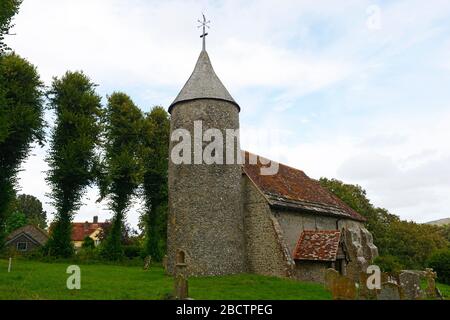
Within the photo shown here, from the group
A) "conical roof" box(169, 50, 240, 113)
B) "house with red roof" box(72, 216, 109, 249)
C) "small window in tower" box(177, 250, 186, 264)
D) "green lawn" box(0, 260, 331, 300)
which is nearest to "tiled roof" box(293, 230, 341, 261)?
"green lawn" box(0, 260, 331, 300)

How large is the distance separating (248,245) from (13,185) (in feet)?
64.6

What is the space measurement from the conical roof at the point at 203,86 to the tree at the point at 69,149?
37.8 ft

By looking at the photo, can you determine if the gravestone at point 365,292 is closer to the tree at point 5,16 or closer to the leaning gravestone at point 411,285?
→ the leaning gravestone at point 411,285

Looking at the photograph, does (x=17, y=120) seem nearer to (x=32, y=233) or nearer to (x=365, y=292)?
(x=365, y=292)

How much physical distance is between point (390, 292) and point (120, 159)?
81.2ft

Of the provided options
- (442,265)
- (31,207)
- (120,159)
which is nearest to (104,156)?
(120,159)

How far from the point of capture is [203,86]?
22.7m

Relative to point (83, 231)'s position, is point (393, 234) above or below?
below

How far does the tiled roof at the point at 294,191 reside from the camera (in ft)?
76.3

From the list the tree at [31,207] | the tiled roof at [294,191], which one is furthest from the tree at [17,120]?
the tree at [31,207]

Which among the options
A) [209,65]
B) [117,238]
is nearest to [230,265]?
[209,65]

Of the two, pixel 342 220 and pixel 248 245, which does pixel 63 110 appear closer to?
pixel 248 245

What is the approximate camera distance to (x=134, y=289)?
51.1ft
